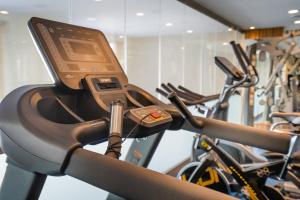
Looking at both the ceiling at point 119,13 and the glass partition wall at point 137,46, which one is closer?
the glass partition wall at point 137,46

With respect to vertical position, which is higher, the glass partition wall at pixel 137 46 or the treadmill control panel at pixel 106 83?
the glass partition wall at pixel 137 46

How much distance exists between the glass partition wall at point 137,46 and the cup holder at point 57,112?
87 cm

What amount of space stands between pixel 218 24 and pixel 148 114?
4.97 meters

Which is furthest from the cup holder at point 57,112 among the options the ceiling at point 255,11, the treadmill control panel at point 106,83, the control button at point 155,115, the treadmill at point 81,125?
the ceiling at point 255,11

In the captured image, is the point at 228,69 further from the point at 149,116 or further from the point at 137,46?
the point at 149,116

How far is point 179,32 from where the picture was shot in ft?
12.7

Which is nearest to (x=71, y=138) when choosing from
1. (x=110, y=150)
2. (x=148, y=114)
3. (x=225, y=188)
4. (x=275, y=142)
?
(x=110, y=150)

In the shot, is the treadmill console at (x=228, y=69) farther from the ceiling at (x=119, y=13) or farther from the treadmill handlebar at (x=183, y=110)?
the treadmill handlebar at (x=183, y=110)

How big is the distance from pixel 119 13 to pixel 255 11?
10.3ft

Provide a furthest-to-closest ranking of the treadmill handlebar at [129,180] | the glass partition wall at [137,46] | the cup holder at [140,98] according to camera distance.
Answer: the glass partition wall at [137,46], the cup holder at [140,98], the treadmill handlebar at [129,180]

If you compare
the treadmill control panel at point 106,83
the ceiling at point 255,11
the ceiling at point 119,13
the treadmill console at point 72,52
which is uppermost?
the ceiling at point 255,11

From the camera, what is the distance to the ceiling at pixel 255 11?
426 cm

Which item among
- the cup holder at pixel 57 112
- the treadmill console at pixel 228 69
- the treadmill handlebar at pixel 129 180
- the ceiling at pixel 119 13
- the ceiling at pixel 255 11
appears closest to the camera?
the treadmill handlebar at pixel 129 180

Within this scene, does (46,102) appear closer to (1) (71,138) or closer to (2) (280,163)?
(1) (71,138)
